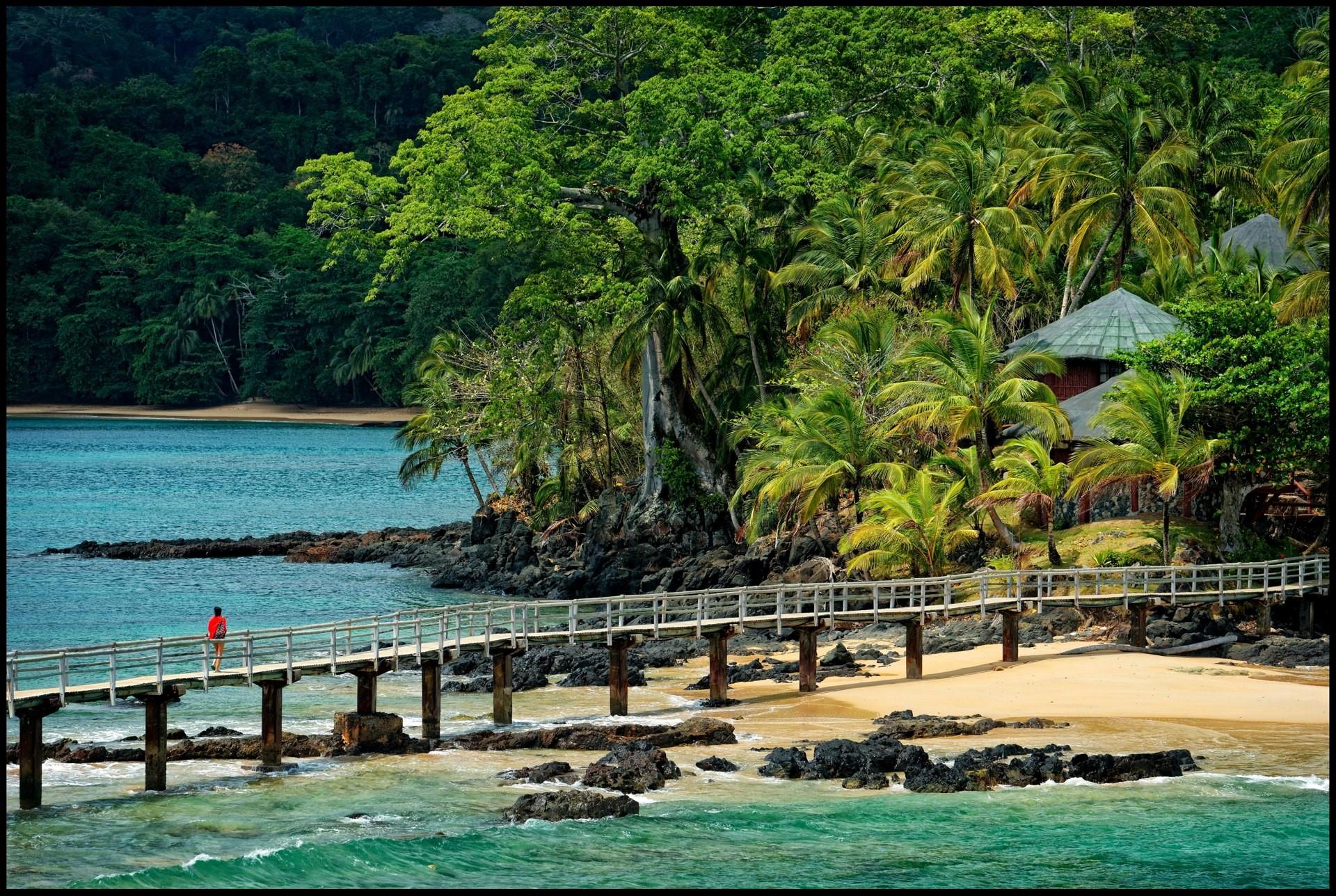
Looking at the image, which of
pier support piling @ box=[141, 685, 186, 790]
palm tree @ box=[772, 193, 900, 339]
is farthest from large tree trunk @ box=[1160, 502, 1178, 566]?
pier support piling @ box=[141, 685, 186, 790]

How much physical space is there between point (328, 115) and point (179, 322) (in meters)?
36.1

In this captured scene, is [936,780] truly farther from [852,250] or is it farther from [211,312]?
[211,312]

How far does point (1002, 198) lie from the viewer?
51.3 meters

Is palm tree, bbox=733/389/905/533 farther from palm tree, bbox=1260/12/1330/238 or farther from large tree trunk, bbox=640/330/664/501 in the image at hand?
A: palm tree, bbox=1260/12/1330/238

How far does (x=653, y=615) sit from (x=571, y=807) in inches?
496

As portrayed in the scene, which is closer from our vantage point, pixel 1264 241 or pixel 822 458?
pixel 822 458

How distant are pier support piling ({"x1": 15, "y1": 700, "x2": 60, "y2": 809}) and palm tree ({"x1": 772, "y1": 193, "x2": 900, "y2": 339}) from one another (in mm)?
30350

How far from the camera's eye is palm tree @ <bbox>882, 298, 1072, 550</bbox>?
40.8m

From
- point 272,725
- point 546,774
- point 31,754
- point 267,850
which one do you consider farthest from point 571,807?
point 31,754

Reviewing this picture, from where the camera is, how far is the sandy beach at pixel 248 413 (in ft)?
460

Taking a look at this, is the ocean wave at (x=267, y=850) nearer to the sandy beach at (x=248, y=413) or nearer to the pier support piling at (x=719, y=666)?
the pier support piling at (x=719, y=666)

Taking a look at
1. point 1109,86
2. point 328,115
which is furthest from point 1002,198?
point 328,115

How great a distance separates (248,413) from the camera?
14350 cm

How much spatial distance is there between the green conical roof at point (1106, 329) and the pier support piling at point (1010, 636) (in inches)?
494
